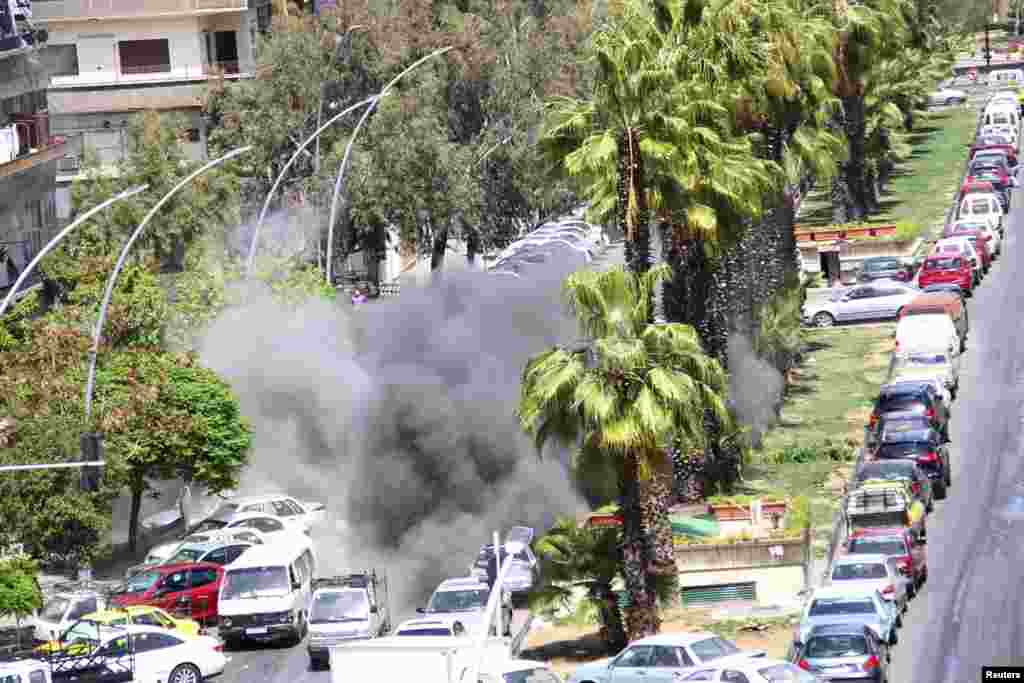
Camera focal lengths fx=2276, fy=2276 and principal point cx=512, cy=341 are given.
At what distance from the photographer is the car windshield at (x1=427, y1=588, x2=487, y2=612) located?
1689 inches

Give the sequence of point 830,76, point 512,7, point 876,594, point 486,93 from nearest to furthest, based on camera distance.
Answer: point 876,594, point 830,76, point 486,93, point 512,7

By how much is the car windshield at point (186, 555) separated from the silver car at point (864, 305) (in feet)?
89.5

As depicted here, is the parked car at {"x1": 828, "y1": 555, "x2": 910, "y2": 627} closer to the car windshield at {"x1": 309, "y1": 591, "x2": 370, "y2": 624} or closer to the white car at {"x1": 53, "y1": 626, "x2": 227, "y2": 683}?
the car windshield at {"x1": 309, "y1": 591, "x2": 370, "y2": 624}

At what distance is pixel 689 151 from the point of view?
47.5m

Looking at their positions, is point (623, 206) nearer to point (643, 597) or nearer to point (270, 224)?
point (643, 597)

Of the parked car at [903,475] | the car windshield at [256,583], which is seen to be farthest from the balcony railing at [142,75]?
the car windshield at [256,583]

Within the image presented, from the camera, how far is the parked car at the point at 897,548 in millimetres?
42719

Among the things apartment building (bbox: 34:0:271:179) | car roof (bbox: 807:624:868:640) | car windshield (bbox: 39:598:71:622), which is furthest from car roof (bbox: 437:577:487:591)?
apartment building (bbox: 34:0:271:179)

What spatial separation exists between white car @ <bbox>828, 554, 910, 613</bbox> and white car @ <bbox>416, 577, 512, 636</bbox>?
624 cm

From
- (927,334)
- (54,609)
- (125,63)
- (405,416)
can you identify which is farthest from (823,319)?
(125,63)

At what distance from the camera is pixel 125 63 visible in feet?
310

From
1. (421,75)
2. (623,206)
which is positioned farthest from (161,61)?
(623,206)

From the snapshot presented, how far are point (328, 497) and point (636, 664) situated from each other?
72.4 ft

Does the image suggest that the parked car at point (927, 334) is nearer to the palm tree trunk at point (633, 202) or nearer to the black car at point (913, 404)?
the black car at point (913, 404)
